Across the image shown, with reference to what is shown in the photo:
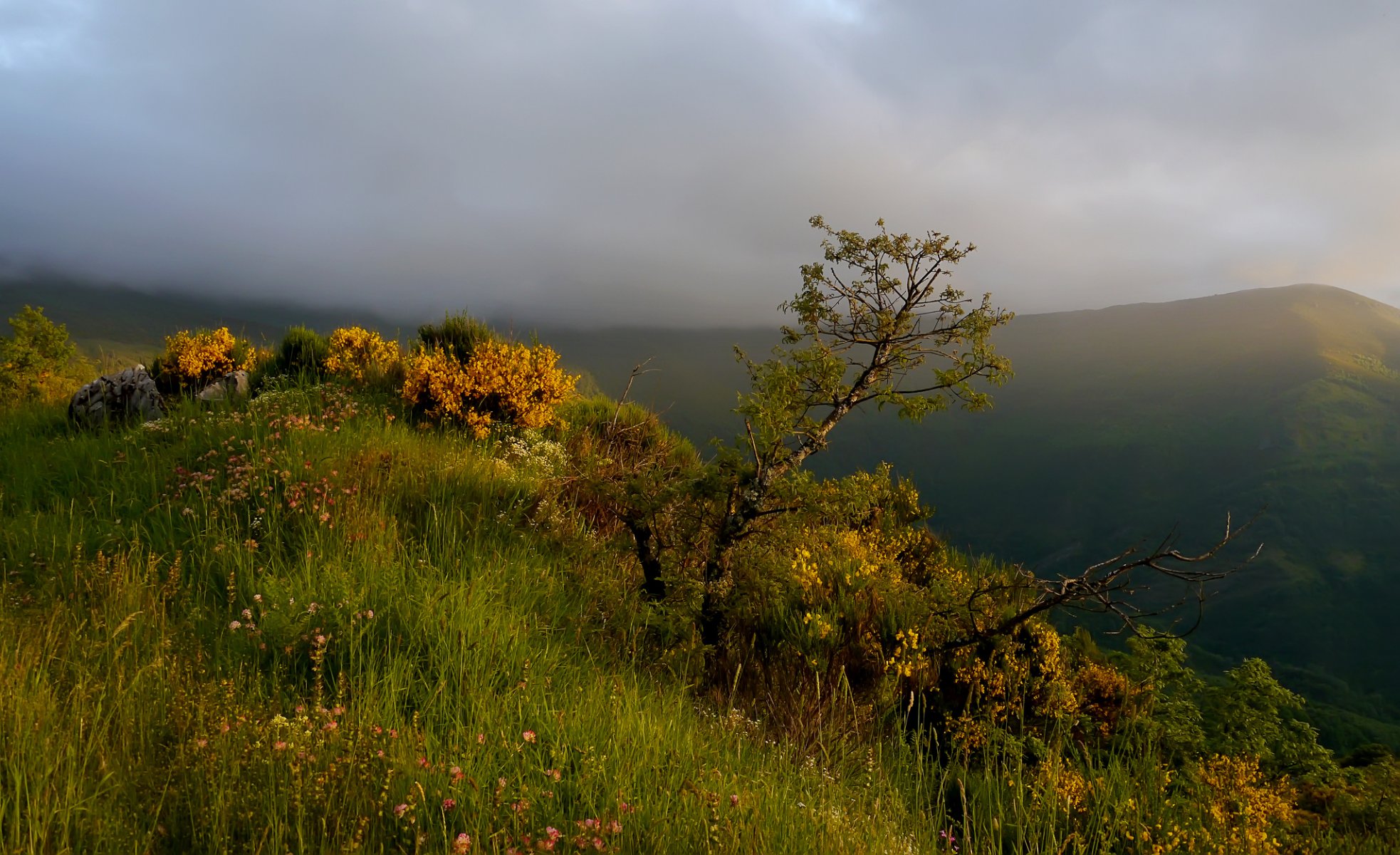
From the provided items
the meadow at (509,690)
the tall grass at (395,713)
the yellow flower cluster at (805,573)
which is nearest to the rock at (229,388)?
the meadow at (509,690)

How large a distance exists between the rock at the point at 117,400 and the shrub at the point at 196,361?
173 centimetres

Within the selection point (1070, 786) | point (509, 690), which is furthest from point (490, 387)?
point (1070, 786)

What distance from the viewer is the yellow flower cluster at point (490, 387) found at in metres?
9.27

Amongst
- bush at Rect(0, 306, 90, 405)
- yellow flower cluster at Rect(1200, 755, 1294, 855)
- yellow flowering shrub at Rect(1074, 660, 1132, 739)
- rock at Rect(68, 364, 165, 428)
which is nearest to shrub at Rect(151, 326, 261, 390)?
rock at Rect(68, 364, 165, 428)

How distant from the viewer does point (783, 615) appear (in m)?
6.05

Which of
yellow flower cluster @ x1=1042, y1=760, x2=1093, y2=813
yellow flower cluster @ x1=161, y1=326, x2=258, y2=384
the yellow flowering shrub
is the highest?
yellow flower cluster @ x1=161, y1=326, x2=258, y2=384

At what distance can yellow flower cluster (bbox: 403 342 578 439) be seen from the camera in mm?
9266

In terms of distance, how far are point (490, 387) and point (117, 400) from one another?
6306 millimetres

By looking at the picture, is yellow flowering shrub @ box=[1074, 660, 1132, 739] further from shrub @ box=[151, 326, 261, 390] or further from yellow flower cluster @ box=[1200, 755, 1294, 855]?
shrub @ box=[151, 326, 261, 390]

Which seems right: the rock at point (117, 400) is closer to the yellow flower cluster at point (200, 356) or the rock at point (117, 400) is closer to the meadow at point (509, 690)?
the meadow at point (509, 690)

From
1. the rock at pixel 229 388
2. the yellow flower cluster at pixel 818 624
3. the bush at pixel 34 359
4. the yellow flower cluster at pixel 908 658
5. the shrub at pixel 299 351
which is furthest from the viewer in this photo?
the bush at pixel 34 359

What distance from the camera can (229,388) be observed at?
36.1ft

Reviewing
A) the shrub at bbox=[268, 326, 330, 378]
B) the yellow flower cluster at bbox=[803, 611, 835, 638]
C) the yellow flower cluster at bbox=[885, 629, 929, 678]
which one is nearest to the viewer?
the yellow flower cluster at bbox=[885, 629, 929, 678]

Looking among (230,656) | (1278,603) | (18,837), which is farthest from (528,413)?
(1278,603)
